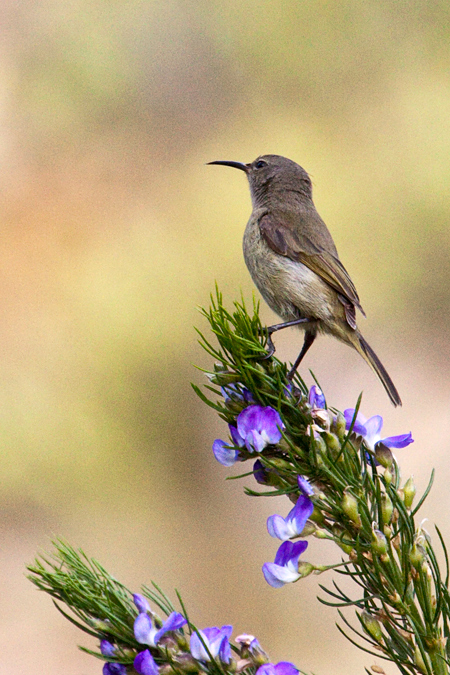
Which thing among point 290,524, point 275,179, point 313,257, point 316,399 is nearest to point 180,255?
point 275,179

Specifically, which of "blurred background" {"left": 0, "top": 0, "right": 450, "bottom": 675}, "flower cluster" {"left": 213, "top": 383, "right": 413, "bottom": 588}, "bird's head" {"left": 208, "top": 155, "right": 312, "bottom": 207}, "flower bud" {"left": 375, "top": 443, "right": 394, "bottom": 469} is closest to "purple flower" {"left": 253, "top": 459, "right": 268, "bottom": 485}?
"flower cluster" {"left": 213, "top": 383, "right": 413, "bottom": 588}

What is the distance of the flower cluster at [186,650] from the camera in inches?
22.2

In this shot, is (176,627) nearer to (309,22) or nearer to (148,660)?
(148,660)

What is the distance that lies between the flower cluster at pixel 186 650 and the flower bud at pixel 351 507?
13 centimetres

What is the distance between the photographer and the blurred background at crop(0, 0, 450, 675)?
8.28 feet

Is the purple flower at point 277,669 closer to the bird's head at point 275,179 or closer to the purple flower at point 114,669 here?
the purple flower at point 114,669

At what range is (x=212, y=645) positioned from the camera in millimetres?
580

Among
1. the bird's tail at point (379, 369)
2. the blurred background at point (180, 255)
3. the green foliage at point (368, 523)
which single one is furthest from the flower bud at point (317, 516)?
the blurred background at point (180, 255)

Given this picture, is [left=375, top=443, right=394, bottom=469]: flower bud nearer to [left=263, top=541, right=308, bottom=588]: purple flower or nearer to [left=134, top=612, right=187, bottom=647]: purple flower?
[left=263, top=541, right=308, bottom=588]: purple flower

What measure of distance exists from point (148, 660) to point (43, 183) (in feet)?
8.28

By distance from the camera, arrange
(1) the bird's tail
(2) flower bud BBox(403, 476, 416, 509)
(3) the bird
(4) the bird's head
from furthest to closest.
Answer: (4) the bird's head → (3) the bird → (1) the bird's tail → (2) flower bud BBox(403, 476, 416, 509)

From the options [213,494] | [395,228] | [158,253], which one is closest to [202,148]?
[158,253]

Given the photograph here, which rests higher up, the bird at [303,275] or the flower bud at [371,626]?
the bird at [303,275]

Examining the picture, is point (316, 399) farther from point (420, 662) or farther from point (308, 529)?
point (420, 662)
